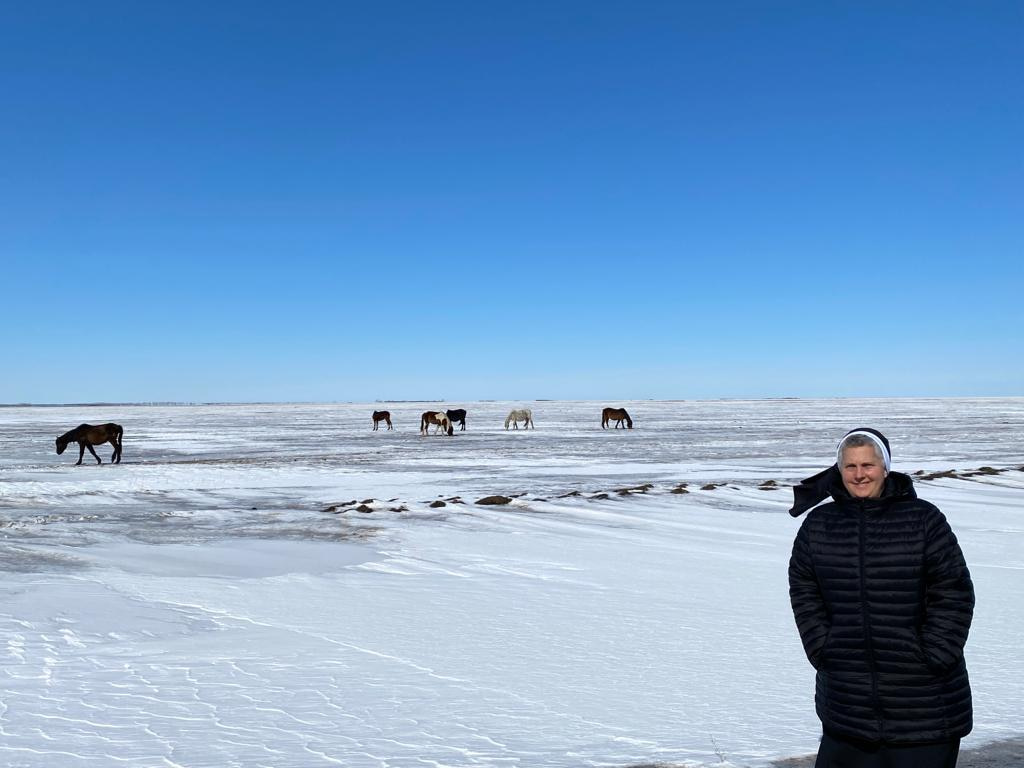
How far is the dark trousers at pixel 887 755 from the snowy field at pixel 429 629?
1124mm

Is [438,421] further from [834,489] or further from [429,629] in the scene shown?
[834,489]

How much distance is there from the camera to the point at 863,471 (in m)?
2.54

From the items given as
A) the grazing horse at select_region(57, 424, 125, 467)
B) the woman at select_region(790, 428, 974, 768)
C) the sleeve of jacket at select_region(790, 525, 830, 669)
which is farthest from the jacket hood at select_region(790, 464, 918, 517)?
the grazing horse at select_region(57, 424, 125, 467)

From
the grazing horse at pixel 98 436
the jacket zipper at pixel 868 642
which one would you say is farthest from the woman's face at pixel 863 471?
the grazing horse at pixel 98 436

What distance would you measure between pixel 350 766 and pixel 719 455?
64.8 ft

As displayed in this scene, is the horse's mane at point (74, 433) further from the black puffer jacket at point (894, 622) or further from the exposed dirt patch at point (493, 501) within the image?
the black puffer jacket at point (894, 622)

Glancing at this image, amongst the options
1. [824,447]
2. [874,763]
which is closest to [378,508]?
[874,763]

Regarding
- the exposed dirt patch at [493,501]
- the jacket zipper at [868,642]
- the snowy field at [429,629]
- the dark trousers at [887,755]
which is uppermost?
the jacket zipper at [868,642]

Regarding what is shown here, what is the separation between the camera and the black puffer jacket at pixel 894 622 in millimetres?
2418

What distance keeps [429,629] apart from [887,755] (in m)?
3.74

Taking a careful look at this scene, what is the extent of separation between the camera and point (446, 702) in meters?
4.32

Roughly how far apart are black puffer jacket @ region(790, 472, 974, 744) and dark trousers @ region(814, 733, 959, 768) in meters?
0.04

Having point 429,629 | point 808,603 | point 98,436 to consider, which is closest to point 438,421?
point 98,436

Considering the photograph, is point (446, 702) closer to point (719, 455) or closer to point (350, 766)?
point (350, 766)
